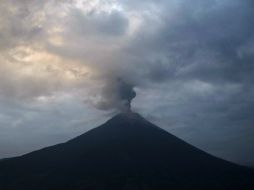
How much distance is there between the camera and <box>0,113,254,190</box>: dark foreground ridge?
98588mm

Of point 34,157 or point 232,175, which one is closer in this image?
point 232,175

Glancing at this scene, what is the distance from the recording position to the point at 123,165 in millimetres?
114062

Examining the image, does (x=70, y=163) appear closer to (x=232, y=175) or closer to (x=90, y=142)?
(x=90, y=142)

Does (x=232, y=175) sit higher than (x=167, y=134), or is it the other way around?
(x=167, y=134)

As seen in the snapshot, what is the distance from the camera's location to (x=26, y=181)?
3986 inches

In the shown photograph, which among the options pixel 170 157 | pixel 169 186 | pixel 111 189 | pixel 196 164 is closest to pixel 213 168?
pixel 196 164

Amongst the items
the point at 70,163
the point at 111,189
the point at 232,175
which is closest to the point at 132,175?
the point at 111,189

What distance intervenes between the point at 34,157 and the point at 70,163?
14.0 m

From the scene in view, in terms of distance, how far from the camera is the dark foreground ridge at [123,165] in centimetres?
9859

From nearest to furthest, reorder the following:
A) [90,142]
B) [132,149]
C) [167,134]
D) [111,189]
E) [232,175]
Result: [111,189]
[232,175]
[132,149]
[90,142]
[167,134]

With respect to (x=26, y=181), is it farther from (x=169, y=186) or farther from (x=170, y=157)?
(x=170, y=157)

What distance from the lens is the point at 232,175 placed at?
110938 millimetres

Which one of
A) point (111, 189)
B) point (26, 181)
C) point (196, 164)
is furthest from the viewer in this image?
point (196, 164)

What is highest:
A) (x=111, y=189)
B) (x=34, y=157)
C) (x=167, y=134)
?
(x=167, y=134)
